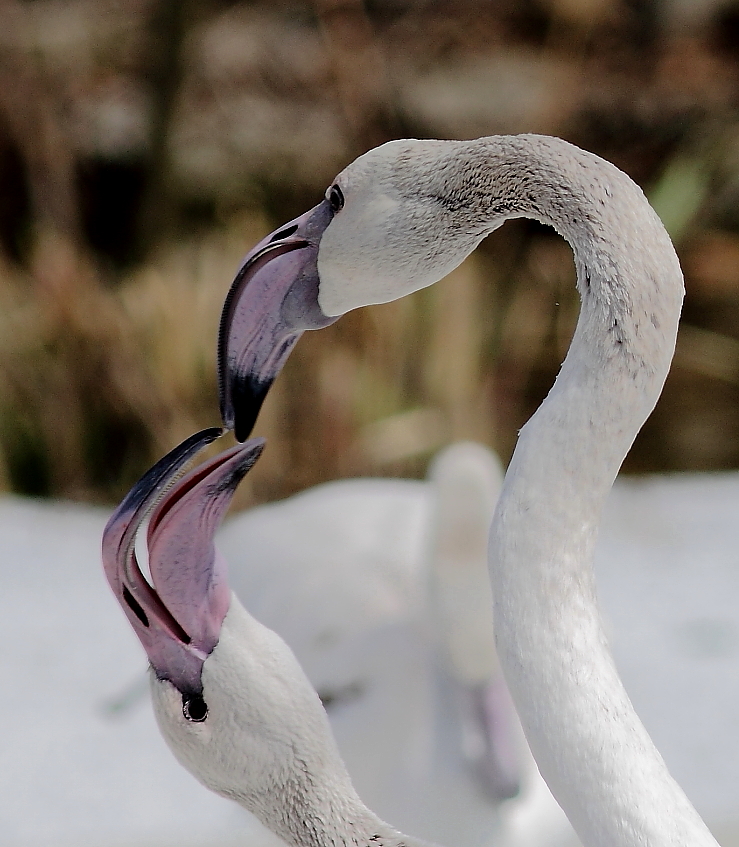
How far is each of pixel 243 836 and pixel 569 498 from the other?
1.43m

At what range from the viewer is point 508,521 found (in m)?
0.86

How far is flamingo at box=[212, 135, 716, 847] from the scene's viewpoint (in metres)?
0.83

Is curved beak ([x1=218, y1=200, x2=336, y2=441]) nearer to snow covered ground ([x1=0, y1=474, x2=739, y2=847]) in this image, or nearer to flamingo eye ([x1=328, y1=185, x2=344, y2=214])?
flamingo eye ([x1=328, y1=185, x2=344, y2=214])

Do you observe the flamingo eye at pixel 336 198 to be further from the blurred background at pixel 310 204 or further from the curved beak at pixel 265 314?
the blurred background at pixel 310 204

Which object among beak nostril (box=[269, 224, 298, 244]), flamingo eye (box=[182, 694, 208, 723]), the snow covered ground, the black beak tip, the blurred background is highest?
beak nostril (box=[269, 224, 298, 244])

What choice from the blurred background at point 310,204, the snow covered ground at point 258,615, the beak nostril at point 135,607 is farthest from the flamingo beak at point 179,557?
the blurred background at point 310,204

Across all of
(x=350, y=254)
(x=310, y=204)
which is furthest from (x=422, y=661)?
(x=310, y=204)

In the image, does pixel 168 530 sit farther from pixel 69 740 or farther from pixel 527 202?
pixel 69 740

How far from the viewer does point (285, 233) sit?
100 cm

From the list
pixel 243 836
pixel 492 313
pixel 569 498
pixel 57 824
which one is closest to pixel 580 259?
pixel 569 498

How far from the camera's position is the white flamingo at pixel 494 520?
844mm

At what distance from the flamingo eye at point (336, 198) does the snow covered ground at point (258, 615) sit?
3.11ft

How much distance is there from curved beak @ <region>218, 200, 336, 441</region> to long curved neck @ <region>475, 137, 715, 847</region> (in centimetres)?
17

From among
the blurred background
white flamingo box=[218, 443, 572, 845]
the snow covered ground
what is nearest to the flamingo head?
white flamingo box=[218, 443, 572, 845]
